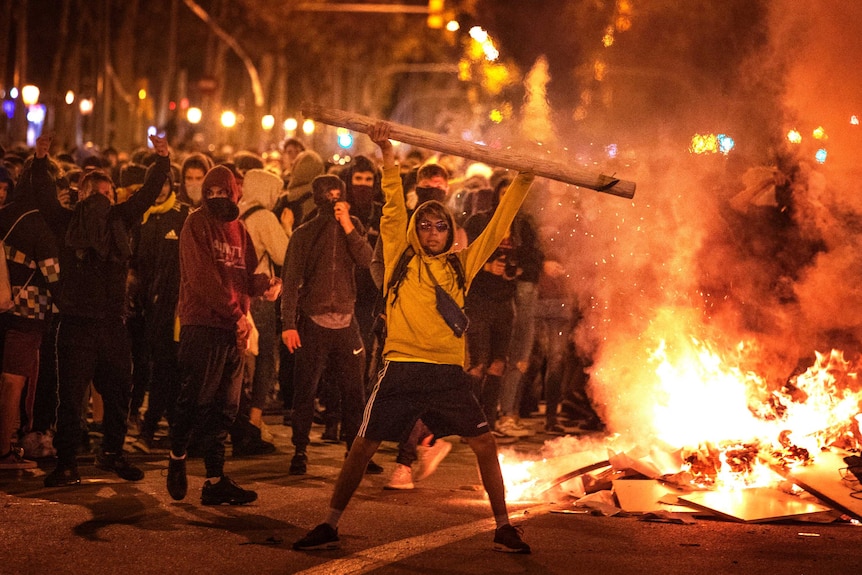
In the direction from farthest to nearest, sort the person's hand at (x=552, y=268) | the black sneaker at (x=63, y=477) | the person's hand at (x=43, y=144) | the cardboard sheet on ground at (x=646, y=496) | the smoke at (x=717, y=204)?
the person's hand at (x=552, y=268) < the smoke at (x=717, y=204) < the person's hand at (x=43, y=144) < the black sneaker at (x=63, y=477) < the cardboard sheet on ground at (x=646, y=496)

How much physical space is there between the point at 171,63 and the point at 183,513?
30.6 meters

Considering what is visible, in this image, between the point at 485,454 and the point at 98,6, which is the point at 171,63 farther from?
the point at 485,454

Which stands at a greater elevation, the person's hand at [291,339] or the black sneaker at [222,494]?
the person's hand at [291,339]

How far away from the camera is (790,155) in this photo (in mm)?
10188

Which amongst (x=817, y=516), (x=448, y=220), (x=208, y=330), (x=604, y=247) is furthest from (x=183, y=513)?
(x=604, y=247)

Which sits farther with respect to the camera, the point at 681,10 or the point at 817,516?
the point at 681,10

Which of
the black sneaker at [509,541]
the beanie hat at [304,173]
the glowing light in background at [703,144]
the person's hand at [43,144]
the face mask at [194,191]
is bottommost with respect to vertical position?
the black sneaker at [509,541]

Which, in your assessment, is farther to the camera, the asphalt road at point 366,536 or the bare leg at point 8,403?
the bare leg at point 8,403

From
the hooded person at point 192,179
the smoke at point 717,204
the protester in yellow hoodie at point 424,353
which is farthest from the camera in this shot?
the hooded person at point 192,179

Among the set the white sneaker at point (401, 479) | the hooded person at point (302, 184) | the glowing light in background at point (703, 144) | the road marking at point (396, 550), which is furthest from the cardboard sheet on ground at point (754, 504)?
the hooded person at point (302, 184)

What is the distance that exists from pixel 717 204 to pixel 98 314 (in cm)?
502

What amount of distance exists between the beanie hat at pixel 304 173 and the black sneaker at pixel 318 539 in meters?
5.34

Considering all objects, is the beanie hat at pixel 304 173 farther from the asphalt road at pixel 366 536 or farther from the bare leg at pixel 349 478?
the bare leg at pixel 349 478

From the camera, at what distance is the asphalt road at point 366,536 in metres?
6.21
